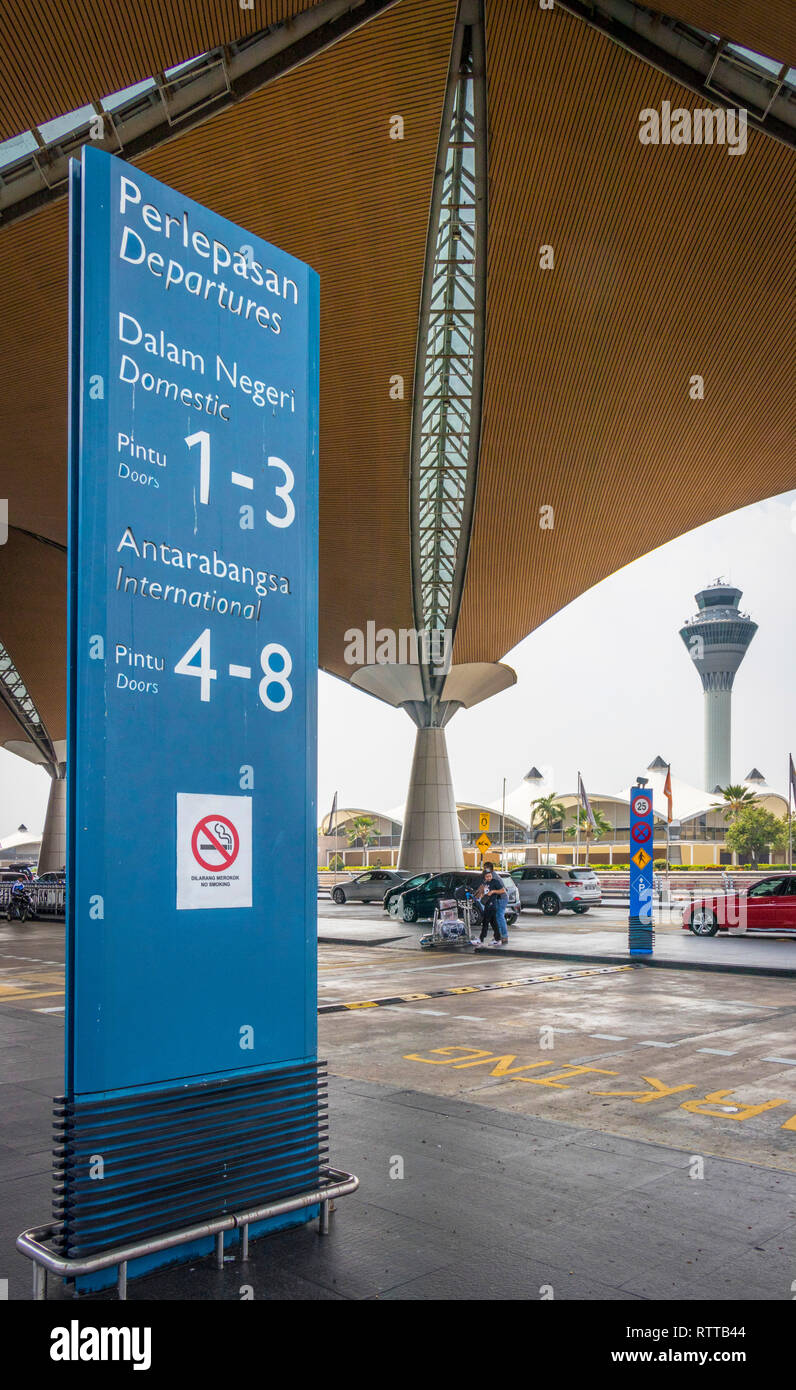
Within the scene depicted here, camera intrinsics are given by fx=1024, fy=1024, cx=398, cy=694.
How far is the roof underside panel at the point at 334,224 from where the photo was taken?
19516 millimetres

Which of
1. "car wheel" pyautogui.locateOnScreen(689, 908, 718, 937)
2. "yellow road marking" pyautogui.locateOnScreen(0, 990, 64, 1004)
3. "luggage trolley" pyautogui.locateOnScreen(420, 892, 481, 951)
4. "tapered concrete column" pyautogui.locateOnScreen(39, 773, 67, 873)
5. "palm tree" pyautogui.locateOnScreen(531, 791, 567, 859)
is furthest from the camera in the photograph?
"palm tree" pyautogui.locateOnScreen(531, 791, 567, 859)

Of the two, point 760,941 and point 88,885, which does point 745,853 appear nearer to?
point 760,941

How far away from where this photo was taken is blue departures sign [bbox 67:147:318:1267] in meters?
4.64

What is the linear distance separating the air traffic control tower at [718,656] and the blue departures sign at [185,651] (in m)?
170

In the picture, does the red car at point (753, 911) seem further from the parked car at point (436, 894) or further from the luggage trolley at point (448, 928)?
the parked car at point (436, 894)

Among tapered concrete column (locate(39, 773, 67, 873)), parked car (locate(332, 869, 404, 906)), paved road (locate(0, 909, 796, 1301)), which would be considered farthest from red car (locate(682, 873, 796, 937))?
tapered concrete column (locate(39, 773, 67, 873))

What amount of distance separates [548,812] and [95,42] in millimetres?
99216

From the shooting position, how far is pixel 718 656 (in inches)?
6821

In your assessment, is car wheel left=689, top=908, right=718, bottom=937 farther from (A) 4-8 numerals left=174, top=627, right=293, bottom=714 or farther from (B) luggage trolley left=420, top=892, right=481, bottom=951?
(A) 4-8 numerals left=174, top=627, right=293, bottom=714

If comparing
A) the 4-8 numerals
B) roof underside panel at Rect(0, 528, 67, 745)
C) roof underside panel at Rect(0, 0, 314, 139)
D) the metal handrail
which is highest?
roof underside panel at Rect(0, 0, 314, 139)

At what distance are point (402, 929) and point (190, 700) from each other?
75.3ft

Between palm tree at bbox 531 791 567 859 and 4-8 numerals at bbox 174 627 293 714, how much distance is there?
104 meters

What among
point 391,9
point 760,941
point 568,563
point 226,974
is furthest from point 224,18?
point 568,563

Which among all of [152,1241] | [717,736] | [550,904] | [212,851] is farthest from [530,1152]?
[717,736]
